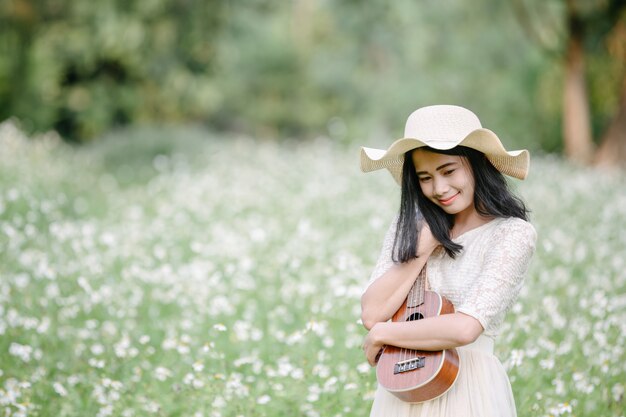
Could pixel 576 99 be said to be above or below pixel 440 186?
above

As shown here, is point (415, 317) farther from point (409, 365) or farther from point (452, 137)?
point (452, 137)

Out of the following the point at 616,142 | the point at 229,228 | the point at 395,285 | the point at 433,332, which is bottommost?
the point at 433,332

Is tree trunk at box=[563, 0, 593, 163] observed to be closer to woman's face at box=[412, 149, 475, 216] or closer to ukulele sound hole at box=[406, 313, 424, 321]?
woman's face at box=[412, 149, 475, 216]

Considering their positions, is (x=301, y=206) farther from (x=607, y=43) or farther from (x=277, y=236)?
(x=607, y=43)

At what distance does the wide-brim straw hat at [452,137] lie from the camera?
2307 mm

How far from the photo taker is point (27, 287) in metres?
5.18

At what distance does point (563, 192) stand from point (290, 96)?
2817 cm

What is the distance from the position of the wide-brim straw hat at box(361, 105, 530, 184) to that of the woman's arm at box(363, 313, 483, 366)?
0.57m

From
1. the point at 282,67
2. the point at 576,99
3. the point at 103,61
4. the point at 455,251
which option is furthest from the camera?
the point at 282,67

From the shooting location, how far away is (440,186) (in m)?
2.37

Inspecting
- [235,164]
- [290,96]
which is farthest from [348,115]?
[235,164]

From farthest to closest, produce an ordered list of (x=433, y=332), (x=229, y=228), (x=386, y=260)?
(x=229, y=228)
(x=386, y=260)
(x=433, y=332)

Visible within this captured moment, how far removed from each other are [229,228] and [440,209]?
4.82 m

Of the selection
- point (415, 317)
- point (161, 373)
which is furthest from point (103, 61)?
point (415, 317)
